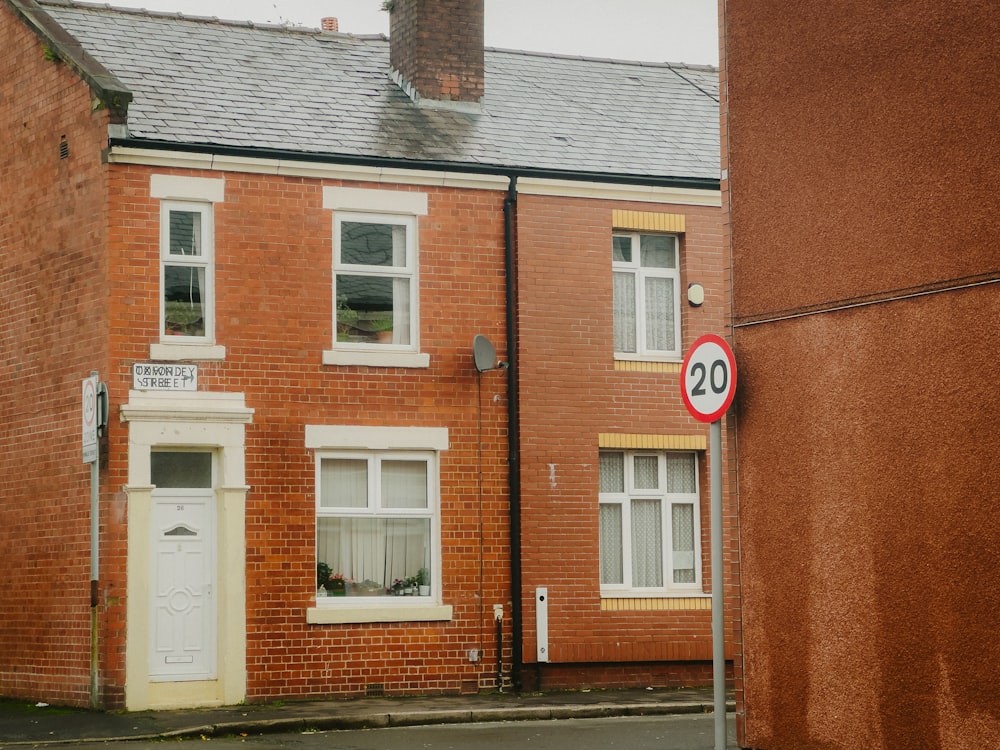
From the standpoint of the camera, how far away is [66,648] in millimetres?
16562

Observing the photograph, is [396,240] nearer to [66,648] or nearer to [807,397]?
[66,648]

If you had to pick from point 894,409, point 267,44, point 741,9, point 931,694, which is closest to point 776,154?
point 741,9

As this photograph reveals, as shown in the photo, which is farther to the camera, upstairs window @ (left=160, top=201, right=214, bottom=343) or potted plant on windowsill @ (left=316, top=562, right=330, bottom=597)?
potted plant on windowsill @ (left=316, top=562, right=330, bottom=597)

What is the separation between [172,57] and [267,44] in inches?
68.3

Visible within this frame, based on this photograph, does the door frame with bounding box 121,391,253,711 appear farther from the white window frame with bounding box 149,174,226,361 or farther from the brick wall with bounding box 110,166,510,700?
the white window frame with bounding box 149,174,226,361

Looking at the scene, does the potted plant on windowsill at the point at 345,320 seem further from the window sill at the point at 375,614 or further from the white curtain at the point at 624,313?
the white curtain at the point at 624,313

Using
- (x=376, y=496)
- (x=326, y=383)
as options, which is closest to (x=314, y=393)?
(x=326, y=383)

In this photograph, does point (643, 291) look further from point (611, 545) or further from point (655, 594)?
point (655, 594)

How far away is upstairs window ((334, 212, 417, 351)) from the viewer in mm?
17500

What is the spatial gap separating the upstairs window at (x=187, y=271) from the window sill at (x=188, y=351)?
0.15 metres

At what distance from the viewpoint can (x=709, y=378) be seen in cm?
1023

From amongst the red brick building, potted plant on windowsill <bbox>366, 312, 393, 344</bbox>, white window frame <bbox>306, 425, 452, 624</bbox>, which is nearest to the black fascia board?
the red brick building

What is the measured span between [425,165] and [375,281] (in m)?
1.48

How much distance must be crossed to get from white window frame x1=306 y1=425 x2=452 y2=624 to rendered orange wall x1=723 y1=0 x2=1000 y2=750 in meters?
7.52
